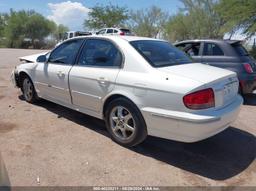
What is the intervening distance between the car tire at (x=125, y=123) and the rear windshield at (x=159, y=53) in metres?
0.70

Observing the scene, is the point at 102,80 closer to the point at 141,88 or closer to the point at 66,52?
the point at 141,88

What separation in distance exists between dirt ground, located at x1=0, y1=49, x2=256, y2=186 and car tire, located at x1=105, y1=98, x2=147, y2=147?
16 centimetres

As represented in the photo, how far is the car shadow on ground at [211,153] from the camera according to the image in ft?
10.8

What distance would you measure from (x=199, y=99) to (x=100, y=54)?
5.95ft

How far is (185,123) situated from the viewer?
3.07 meters

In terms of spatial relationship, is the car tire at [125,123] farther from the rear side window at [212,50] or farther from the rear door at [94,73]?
the rear side window at [212,50]

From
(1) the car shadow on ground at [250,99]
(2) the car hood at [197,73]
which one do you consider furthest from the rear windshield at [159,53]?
(1) the car shadow on ground at [250,99]

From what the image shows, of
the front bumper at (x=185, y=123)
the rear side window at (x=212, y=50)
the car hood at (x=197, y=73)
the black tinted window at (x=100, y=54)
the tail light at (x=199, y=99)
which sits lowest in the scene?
the front bumper at (x=185, y=123)

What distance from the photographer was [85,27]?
42.1 m

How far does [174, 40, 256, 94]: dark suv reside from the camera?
610 centimetres

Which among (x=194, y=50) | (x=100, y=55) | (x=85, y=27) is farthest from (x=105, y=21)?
(x=100, y=55)

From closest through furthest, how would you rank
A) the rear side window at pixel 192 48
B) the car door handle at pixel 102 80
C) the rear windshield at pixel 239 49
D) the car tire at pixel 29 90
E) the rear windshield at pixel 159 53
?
the rear windshield at pixel 159 53 < the car door handle at pixel 102 80 < the car tire at pixel 29 90 < the rear windshield at pixel 239 49 < the rear side window at pixel 192 48

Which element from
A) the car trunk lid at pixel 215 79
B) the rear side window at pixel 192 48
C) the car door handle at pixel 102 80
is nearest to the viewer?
the car trunk lid at pixel 215 79

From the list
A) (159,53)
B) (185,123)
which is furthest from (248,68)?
(185,123)
